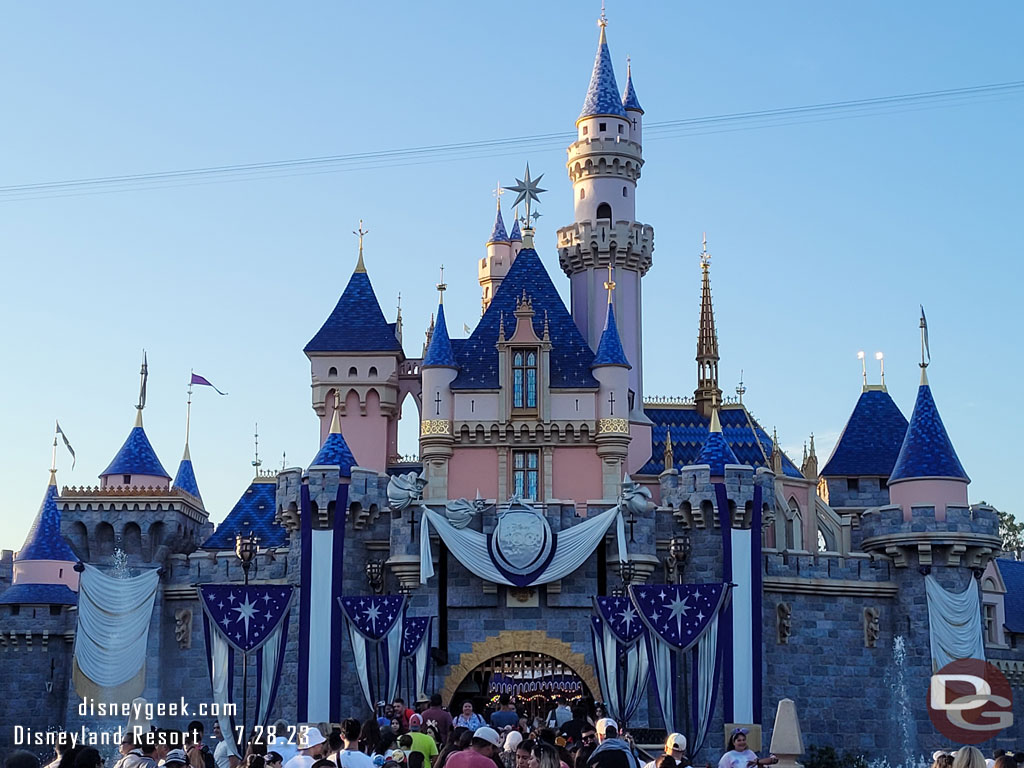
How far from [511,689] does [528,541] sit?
314 centimetres

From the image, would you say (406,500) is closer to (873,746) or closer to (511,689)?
(511,689)

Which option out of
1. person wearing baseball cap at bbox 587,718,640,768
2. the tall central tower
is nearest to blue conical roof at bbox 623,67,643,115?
the tall central tower

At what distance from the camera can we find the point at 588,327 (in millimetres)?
39906

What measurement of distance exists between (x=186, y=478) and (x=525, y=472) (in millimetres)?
15033

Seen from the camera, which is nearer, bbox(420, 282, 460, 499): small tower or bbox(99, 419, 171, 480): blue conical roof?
bbox(420, 282, 460, 499): small tower

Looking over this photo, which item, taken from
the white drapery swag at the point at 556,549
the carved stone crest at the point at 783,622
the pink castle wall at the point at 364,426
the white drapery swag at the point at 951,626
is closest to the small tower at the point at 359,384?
the pink castle wall at the point at 364,426

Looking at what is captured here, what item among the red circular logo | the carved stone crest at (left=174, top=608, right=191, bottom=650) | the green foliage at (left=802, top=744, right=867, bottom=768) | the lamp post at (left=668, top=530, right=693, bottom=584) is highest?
the lamp post at (left=668, top=530, right=693, bottom=584)

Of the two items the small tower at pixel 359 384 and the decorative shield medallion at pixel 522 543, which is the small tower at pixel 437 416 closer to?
the decorative shield medallion at pixel 522 543

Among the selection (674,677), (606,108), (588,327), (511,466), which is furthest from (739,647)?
(606,108)

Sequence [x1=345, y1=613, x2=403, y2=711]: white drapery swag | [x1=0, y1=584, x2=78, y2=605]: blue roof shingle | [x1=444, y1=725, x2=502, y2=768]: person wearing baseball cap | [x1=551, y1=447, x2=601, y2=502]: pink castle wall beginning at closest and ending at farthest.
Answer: [x1=444, y1=725, x2=502, y2=768]: person wearing baseball cap < [x1=345, y1=613, x2=403, y2=711]: white drapery swag < [x1=551, y1=447, x2=601, y2=502]: pink castle wall < [x1=0, y1=584, x2=78, y2=605]: blue roof shingle

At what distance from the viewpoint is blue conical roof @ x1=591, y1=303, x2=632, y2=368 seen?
35125 mm

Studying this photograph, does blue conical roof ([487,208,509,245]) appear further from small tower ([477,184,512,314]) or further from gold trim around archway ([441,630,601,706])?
gold trim around archway ([441,630,601,706])

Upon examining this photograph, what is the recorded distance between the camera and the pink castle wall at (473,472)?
113 feet

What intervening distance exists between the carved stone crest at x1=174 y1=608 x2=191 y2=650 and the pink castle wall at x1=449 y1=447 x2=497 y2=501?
662cm
